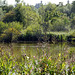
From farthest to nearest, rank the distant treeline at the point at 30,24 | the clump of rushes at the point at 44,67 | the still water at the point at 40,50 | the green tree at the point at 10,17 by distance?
→ the green tree at the point at 10,17 < the distant treeline at the point at 30,24 < the still water at the point at 40,50 < the clump of rushes at the point at 44,67

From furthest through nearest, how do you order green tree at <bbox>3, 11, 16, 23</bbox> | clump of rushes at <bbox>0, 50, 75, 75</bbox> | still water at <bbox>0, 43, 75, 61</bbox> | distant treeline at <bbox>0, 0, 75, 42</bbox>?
green tree at <bbox>3, 11, 16, 23</bbox> < distant treeline at <bbox>0, 0, 75, 42</bbox> < still water at <bbox>0, 43, 75, 61</bbox> < clump of rushes at <bbox>0, 50, 75, 75</bbox>

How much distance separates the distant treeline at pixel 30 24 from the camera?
5072cm

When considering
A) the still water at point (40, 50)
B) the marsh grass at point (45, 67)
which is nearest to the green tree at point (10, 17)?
the still water at point (40, 50)

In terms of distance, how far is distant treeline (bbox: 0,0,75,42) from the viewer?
5072cm

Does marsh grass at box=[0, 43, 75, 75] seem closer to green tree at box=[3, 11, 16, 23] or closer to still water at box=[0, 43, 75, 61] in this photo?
still water at box=[0, 43, 75, 61]

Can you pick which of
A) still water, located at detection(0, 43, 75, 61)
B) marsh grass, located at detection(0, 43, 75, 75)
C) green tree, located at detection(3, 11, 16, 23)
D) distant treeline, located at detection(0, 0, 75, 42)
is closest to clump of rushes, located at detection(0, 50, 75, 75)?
marsh grass, located at detection(0, 43, 75, 75)

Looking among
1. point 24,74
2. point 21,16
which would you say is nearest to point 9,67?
point 24,74

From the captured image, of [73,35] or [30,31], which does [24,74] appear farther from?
[30,31]

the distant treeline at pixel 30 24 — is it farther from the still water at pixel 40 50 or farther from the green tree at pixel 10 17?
the still water at pixel 40 50

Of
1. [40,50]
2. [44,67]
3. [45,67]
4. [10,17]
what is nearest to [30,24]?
[10,17]

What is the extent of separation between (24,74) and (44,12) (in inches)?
2534

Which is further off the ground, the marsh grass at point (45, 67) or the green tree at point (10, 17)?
the marsh grass at point (45, 67)

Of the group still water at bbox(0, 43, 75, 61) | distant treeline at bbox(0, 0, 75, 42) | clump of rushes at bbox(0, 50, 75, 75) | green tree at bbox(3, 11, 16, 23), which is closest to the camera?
clump of rushes at bbox(0, 50, 75, 75)

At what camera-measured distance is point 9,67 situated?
7074 millimetres
